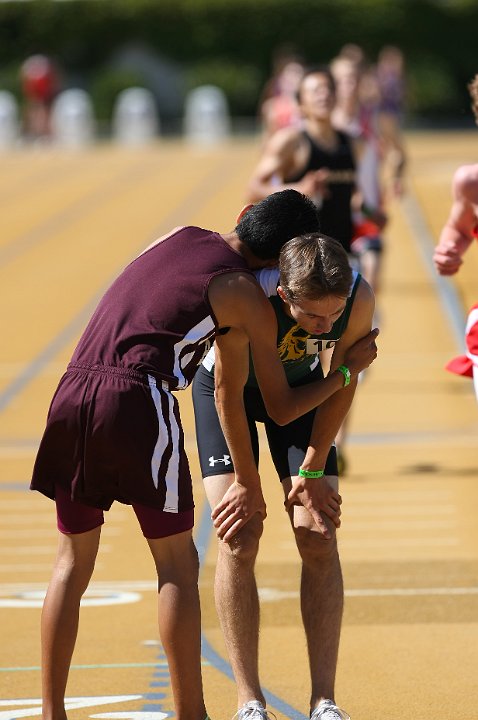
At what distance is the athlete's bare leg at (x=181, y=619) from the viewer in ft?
16.1

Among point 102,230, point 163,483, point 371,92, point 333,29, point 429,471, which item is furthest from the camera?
point 333,29

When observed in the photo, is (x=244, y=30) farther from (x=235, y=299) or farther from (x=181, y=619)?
(x=181, y=619)

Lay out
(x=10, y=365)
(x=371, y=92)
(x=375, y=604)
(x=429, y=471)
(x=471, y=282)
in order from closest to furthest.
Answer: (x=375, y=604), (x=429, y=471), (x=10, y=365), (x=471, y=282), (x=371, y=92)

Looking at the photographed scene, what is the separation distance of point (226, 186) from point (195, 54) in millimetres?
23440

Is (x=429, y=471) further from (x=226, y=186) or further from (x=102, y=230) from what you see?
(x=226, y=186)

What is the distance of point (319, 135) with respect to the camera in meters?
9.30

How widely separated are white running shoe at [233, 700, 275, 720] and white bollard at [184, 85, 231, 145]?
3561 centimetres

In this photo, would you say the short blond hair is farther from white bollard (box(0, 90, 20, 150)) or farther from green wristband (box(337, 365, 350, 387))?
white bollard (box(0, 90, 20, 150))

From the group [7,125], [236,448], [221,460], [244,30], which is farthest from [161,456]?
[244,30]

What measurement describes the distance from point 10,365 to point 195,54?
122 feet

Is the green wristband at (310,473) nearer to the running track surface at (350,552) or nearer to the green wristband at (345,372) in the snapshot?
the green wristband at (345,372)

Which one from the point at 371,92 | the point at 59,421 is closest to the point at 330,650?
the point at 59,421

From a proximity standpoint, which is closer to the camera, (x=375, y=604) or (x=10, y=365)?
(x=375, y=604)

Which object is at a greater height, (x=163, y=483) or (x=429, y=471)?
(x=163, y=483)
